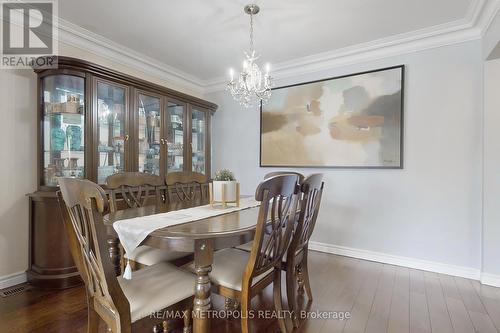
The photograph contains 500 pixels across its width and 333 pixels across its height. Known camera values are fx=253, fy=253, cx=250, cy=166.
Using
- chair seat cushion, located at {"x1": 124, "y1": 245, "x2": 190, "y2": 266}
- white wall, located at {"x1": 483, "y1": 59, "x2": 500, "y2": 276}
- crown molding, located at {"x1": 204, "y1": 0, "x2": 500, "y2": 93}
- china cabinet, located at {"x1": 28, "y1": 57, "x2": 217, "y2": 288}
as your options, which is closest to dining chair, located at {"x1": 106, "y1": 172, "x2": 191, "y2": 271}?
chair seat cushion, located at {"x1": 124, "y1": 245, "x2": 190, "y2": 266}

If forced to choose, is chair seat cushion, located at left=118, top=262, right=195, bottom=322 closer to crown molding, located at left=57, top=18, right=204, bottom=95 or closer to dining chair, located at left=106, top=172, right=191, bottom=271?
dining chair, located at left=106, top=172, right=191, bottom=271

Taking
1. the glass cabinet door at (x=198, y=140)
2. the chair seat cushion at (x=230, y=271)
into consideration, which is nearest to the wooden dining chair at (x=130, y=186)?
the chair seat cushion at (x=230, y=271)

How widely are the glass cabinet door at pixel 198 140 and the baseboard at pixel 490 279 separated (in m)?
3.38

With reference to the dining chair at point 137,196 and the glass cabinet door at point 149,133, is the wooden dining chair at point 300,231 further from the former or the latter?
the glass cabinet door at point 149,133

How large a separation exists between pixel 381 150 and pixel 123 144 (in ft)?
9.40

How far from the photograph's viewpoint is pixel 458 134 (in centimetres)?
250

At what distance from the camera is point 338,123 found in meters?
3.11

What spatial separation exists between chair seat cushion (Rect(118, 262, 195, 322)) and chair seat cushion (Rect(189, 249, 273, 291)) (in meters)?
0.14

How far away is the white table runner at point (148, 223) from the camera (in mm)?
1267

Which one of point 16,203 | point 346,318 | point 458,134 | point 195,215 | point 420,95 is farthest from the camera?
point 420,95

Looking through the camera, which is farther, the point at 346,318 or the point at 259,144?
the point at 259,144

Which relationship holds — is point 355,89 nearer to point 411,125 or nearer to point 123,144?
point 411,125

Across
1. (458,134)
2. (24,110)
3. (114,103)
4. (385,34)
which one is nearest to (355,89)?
(385,34)

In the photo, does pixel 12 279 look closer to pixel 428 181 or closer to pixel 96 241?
pixel 96 241
